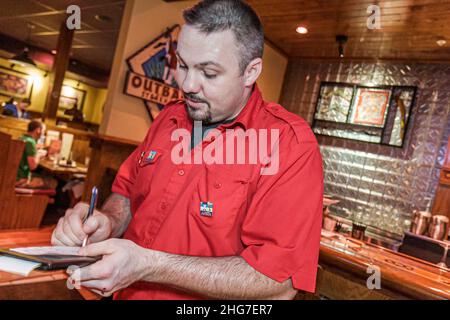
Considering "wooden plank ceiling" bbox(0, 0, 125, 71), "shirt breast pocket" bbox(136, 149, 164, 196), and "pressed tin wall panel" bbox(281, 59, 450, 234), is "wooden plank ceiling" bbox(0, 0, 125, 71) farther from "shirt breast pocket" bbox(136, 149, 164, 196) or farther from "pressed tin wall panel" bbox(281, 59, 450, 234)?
"shirt breast pocket" bbox(136, 149, 164, 196)

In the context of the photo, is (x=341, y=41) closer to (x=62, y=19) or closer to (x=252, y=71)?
(x=252, y=71)

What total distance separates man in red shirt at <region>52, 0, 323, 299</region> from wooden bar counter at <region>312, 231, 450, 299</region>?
36.1 inches

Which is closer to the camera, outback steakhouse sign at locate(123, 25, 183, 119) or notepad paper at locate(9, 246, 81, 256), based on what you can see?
notepad paper at locate(9, 246, 81, 256)

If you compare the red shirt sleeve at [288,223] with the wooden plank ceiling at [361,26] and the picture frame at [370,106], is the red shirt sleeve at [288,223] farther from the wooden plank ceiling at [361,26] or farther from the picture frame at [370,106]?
the picture frame at [370,106]

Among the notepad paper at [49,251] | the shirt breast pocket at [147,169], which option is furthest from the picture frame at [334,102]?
the notepad paper at [49,251]

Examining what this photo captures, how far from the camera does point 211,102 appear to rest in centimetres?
126

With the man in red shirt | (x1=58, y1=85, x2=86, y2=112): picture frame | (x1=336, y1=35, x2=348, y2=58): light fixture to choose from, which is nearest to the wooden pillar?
(x1=336, y1=35, x2=348, y2=58): light fixture

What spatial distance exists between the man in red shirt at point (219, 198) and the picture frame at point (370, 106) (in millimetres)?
3589

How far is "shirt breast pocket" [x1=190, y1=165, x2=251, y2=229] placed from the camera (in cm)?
115

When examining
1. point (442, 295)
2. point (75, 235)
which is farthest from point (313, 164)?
point (442, 295)
